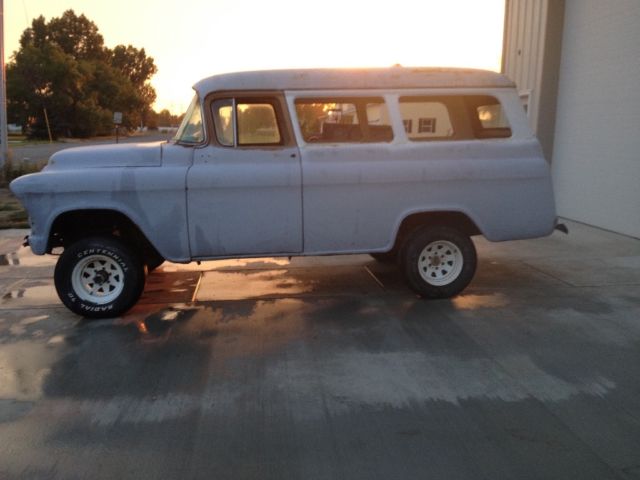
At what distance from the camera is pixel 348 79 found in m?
6.11

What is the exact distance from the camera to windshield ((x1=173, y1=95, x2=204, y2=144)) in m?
6.01

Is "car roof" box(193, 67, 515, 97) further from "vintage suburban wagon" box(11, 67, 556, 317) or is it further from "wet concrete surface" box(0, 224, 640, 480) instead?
"wet concrete surface" box(0, 224, 640, 480)

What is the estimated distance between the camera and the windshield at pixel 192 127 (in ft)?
19.7

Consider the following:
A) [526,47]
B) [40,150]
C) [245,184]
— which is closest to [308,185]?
[245,184]

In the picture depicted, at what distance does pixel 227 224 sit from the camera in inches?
233

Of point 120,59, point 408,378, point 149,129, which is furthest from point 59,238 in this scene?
point 149,129

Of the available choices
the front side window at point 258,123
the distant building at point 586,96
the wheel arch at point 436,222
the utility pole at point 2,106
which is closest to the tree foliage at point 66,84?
the utility pole at point 2,106

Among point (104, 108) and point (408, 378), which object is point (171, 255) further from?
point (104, 108)

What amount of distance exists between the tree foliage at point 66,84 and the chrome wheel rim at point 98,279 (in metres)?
61.7

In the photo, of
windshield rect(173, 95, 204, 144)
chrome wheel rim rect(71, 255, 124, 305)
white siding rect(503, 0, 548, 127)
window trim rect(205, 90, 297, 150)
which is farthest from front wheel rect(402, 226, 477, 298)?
white siding rect(503, 0, 548, 127)

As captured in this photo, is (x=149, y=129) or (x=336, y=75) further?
(x=149, y=129)

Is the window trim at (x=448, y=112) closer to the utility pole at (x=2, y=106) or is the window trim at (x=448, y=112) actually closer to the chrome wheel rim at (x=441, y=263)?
the chrome wheel rim at (x=441, y=263)

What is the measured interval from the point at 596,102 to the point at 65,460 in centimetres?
1028

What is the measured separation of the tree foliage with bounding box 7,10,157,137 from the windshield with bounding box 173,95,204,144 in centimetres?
6138
